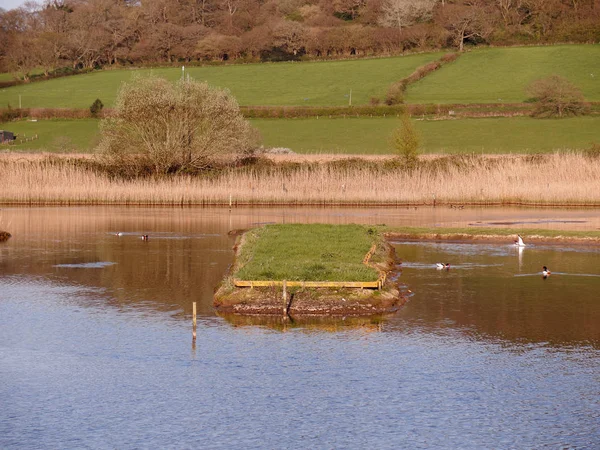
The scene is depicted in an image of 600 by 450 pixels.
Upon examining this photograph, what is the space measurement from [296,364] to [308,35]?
133091mm

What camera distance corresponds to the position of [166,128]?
57750 millimetres

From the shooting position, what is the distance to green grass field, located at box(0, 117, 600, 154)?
A: 84688 mm

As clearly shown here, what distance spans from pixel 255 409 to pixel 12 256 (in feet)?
61.6

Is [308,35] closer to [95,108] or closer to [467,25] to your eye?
[467,25]

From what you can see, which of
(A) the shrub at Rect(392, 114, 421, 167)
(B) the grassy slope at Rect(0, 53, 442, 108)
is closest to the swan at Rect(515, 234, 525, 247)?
(A) the shrub at Rect(392, 114, 421, 167)

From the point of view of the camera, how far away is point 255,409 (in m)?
14.1

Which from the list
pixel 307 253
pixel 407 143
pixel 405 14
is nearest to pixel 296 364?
pixel 307 253

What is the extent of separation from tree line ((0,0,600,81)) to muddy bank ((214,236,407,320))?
117 metres

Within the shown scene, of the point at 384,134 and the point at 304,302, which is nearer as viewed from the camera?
the point at 304,302

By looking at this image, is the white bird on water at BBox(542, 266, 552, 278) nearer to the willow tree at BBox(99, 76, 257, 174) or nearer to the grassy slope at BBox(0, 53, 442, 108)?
the willow tree at BBox(99, 76, 257, 174)

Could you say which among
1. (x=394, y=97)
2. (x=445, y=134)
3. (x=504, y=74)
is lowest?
(x=445, y=134)

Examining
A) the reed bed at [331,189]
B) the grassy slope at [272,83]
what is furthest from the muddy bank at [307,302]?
the grassy slope at [272,83]

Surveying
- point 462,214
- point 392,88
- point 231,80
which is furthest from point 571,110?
point 462,214

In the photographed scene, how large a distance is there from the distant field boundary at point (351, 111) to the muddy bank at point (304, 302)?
253 feet
